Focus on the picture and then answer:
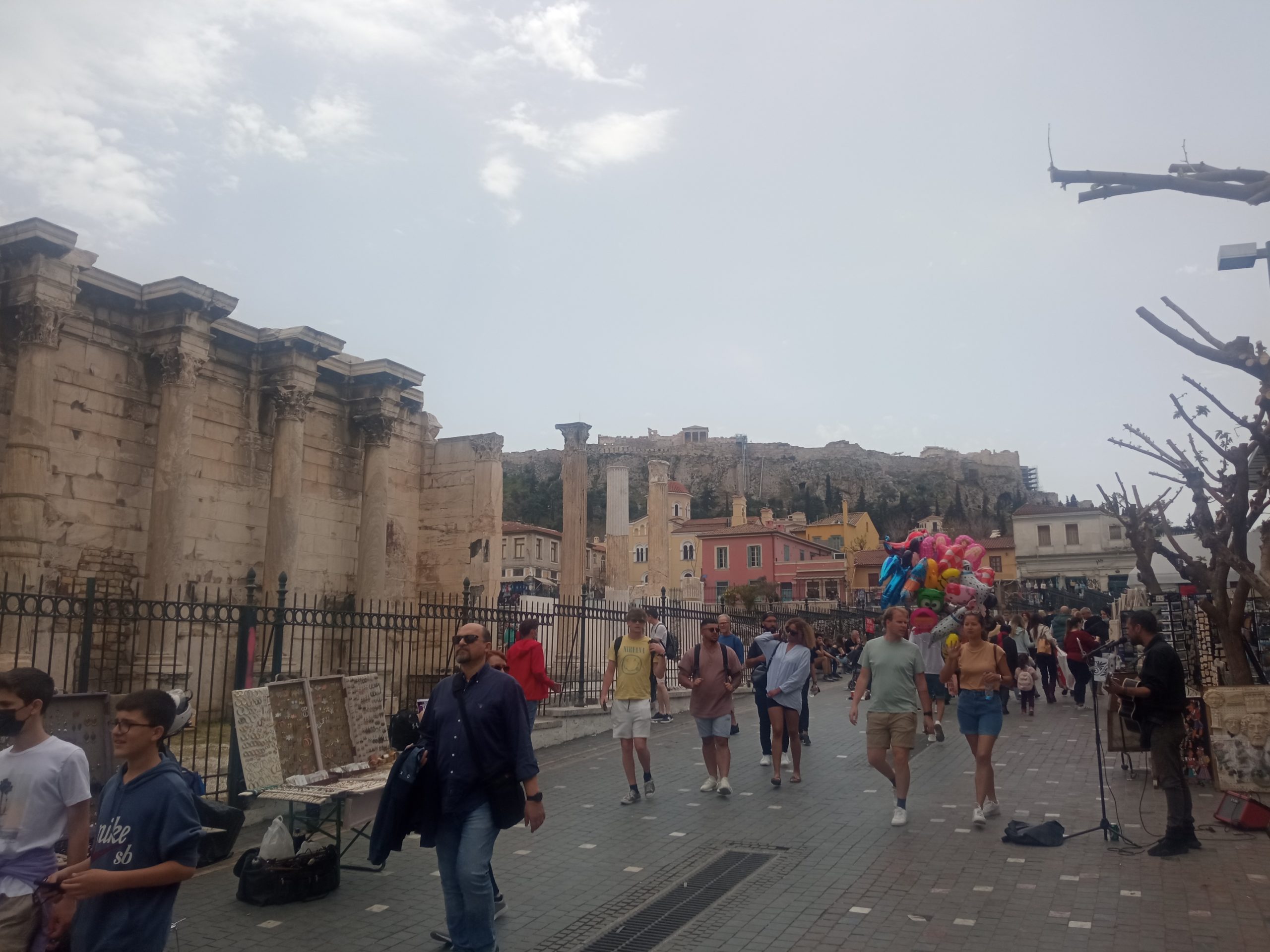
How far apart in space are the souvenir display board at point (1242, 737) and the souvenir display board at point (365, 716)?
7036 millimetres

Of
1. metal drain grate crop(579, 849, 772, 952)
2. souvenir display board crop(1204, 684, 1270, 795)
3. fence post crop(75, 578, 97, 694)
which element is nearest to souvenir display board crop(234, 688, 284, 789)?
fence post crop(75, 578, 97, 694)

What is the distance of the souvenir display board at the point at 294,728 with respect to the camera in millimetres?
6922

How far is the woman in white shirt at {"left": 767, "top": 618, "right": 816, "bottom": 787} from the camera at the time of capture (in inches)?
373

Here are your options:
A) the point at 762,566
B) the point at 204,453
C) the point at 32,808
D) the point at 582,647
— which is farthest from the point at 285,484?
the point at 762,566

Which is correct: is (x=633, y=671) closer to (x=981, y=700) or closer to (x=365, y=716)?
(x=365, y=716)

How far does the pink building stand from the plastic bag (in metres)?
63.6

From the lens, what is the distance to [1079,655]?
15.5m

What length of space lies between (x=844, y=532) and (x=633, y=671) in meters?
79.7

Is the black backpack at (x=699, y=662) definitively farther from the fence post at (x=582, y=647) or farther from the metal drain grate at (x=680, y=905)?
the fence post at (x=582, y=647)

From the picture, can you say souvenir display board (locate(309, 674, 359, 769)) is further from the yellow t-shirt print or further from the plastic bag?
the yellow t-shirt print

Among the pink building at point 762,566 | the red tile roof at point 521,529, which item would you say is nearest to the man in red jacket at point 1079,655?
the pink building at point 762,566

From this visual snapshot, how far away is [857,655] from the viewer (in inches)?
918

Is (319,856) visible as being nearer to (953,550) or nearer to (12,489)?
(12,489)

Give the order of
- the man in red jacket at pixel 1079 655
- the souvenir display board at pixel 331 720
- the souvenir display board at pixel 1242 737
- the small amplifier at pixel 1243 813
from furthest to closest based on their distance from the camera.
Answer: the man in red jacket at pixel 1079 655, the souvenir display board at pixel 1242 737, the souvenir display board at pixel 331 720, the small amplifier at pixel 1243 813
